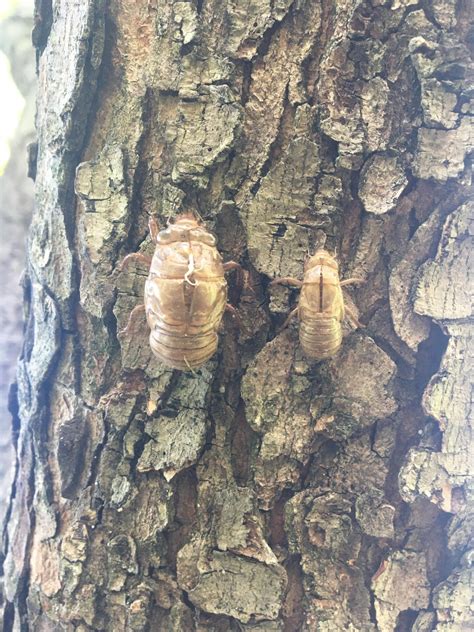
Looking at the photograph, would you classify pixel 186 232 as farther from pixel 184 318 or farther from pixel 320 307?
pixel 320 307

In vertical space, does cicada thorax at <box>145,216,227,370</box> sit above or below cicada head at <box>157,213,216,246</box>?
below

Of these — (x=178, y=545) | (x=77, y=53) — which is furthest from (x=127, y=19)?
(x=178, y=545)

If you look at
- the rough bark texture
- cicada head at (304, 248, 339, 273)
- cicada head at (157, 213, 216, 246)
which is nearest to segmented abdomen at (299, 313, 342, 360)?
cicada head at (304, 248, 339, 273)

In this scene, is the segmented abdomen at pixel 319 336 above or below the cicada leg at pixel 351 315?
below

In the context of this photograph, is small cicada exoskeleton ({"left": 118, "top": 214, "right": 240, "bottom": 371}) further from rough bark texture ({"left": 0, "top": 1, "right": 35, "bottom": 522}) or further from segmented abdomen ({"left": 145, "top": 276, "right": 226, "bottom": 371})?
rough bark texture ({"left": 0, "top": 1, "right": 35, "bottom": 522})

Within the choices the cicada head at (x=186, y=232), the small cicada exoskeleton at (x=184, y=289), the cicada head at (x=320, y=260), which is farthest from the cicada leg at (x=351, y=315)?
the cicada head at (x=186, y=232)

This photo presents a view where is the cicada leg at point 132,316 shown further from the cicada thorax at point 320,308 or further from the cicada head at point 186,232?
the cicada thorax at point 320,308
